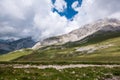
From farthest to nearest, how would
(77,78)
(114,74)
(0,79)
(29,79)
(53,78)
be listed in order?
(114,74)
(77,78)
(53,78)
(29,79)
(0,79)

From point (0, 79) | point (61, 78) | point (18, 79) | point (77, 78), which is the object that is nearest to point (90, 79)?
point (77, 78)

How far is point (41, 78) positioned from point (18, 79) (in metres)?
2.36

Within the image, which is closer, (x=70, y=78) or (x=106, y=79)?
(x=70, y=78)

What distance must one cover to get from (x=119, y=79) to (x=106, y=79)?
1.91 m

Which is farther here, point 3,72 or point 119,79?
point 119,79

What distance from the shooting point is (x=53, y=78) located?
23.0m

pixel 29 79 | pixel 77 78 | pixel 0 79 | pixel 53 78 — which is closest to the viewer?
pixel 0 79

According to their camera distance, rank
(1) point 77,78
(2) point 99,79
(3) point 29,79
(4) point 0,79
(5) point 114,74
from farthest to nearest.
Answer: (5) point 114,74 < (2) point 99,79 < (1) point 77,78 < (3) point 29,79 < (4) point 0,79

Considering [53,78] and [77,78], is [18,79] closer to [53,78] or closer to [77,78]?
[53,78]

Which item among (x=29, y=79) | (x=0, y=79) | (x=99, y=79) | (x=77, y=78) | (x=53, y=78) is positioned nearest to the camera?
(x=0, y=79)

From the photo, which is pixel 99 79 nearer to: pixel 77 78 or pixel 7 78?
pixel 77 78

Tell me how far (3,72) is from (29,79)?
384cm

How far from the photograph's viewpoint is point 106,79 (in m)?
27.5

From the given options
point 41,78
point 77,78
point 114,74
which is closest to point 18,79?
point 41,78
